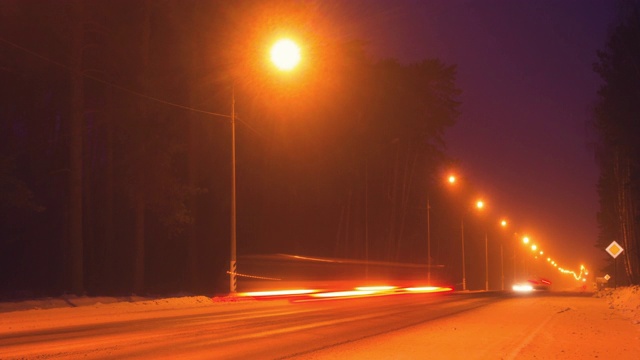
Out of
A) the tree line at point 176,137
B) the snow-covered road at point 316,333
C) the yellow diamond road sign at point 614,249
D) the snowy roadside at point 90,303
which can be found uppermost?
the tree line at point 176,137

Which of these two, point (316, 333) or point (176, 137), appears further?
point (176, 137)

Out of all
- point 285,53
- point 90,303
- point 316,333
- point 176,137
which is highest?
point 285,53

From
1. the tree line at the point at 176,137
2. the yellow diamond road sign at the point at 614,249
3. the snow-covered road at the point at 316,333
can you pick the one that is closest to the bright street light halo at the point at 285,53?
the tree line at the point at 176,137

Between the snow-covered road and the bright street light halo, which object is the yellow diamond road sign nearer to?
the snow-covered road

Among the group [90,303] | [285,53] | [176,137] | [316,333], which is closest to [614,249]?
[285,53]

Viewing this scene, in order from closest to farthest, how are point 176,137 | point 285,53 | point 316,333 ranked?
point 316,333
point 285,53
point 176,137

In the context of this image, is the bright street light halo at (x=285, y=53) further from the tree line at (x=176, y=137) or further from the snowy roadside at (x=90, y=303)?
the snowy roadside at (x=90, y=303)

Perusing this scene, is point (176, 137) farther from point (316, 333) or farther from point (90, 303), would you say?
point (316, 333)

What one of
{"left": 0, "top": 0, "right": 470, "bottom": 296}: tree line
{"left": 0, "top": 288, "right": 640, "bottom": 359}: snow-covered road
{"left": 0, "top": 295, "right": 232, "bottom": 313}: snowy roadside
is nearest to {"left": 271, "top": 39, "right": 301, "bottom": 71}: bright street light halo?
{"left": 0, "top": 0, "right": 470, "bottom": 296}: tree line

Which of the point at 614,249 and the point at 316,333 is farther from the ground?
the point at 614,249

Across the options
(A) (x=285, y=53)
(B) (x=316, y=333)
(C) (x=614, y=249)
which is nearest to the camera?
(B) (x=316, y=333)

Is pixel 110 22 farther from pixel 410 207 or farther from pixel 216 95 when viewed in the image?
pixel 410 207

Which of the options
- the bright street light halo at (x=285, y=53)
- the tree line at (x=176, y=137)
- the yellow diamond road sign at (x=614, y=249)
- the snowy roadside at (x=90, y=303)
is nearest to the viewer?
the snowy roadside at (x=90, y=303)

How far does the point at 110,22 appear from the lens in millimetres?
32469
